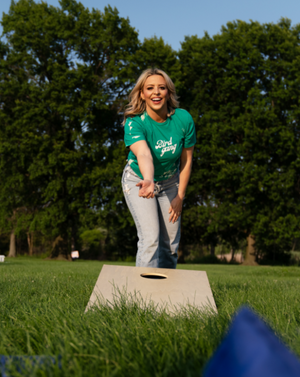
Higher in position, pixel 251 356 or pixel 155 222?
pixel 155 222

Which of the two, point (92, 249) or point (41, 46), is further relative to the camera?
point (92, 249)

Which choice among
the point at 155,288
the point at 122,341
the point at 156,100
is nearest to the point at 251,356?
the point at 122,341

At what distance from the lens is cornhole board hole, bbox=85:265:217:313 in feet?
7.86

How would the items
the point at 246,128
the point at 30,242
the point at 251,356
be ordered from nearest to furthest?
the point at 251,356
the point at 246,128
the point at 30,242

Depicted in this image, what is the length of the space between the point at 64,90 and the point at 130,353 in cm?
2066

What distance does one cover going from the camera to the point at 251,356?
68cm

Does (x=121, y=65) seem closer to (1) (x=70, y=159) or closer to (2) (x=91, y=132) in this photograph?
(2) (x=91, y=132)

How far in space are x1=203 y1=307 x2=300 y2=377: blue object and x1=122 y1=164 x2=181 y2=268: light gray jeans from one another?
259 centimetres

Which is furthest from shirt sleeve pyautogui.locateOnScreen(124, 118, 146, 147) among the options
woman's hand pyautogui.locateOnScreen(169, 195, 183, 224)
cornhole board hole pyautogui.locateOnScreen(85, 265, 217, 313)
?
cornhole board hole pyautogui.locateOnScreen(85, 265, 217, 313)

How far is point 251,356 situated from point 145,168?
90.1 inches

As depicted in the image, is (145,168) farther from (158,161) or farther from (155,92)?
(155,92)

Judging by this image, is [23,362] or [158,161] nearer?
[23,362]

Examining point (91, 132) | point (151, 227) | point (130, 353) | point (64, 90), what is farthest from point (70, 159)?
point (130, 353)

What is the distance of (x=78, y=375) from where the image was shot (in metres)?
0.95
